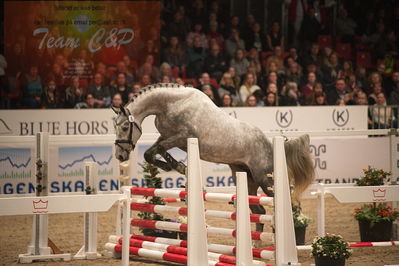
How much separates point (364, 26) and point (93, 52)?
659cm

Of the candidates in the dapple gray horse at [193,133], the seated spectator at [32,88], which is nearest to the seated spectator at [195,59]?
the seated spectator at [32,88]

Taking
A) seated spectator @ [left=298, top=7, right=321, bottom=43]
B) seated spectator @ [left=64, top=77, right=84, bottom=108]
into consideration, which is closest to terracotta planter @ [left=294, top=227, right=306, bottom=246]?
seated spectator @ [left=64, top=77, right=84, bottom=108]

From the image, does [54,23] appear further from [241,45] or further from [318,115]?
[318,115]

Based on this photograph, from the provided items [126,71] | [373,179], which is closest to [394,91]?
[126,71]

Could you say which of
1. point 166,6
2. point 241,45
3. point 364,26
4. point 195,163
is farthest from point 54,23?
point 195,163

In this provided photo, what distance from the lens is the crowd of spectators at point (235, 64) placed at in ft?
43.7

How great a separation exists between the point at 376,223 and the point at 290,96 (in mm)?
5548

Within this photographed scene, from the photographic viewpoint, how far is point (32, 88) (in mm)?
13484

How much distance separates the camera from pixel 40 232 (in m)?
7.63

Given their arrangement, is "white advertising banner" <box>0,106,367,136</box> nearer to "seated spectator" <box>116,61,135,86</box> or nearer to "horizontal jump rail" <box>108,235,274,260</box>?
"seated spectator" <box>116,61,135,86</box>

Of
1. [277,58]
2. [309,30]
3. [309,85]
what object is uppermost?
[309,30]

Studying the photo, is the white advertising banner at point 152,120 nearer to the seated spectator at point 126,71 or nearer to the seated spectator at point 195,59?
the seated spectator at point 126,71

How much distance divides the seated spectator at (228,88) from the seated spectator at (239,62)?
1057 millimetres

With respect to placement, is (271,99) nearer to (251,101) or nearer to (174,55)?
(251,101)
